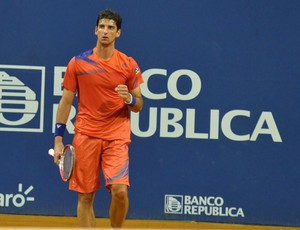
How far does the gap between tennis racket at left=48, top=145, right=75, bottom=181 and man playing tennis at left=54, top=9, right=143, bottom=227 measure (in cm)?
8

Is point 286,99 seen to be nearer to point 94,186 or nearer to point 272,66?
point 272,66

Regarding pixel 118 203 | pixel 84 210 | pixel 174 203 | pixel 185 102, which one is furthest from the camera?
pixel 174 203

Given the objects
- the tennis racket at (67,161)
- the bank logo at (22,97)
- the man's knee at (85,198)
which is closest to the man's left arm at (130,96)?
the tennis racket at (67,161)

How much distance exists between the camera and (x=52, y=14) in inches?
336

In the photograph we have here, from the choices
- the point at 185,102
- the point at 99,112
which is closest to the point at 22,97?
the point at 99,112

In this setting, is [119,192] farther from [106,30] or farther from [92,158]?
[106,30]

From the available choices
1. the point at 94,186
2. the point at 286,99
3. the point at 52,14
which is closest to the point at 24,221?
the point at 94,186

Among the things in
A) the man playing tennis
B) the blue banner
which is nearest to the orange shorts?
the man playing tennis

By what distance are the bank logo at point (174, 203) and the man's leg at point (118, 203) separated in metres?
1.27

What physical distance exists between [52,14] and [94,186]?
73.7 inches

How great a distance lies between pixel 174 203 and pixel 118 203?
53.9 inches

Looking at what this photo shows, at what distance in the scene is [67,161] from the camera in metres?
7.39

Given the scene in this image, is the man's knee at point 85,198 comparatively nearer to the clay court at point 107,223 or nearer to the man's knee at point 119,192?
the man's knee at point 119,192

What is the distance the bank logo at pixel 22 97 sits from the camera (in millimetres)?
8547
